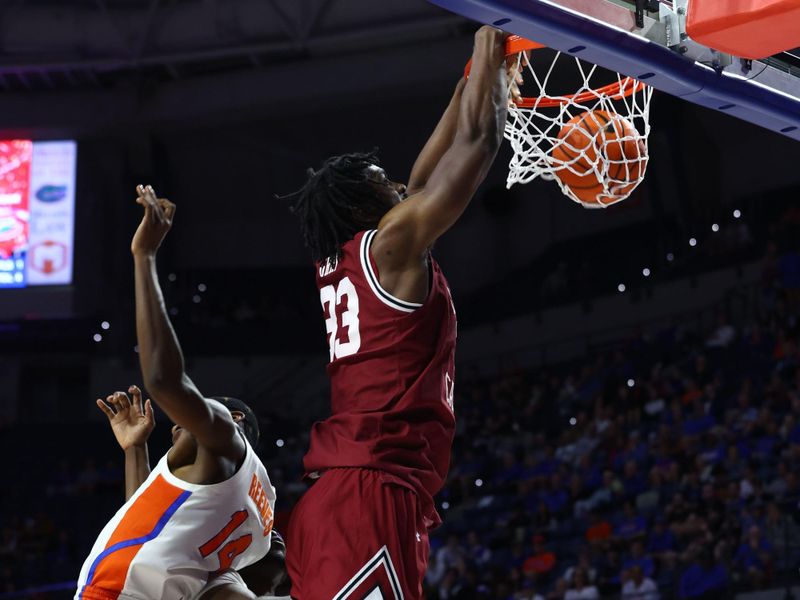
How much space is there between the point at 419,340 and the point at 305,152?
15.0m

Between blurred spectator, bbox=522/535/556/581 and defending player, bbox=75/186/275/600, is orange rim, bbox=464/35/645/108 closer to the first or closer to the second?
defending player, bbox=75/186/275/600

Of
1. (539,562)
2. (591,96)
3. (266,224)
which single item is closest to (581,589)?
(539,562)

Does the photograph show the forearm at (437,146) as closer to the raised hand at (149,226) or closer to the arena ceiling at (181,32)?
the raised hand at (149,226)

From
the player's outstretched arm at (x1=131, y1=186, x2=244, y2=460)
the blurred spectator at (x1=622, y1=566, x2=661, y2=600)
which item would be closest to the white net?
the player's outstretched arm at (x1=131, y1=186, x2=244, y2=460)

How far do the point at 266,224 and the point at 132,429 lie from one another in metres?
14.7

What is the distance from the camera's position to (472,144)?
2729mm

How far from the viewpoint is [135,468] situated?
3.70 m

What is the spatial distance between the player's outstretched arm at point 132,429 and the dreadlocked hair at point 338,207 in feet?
3.34

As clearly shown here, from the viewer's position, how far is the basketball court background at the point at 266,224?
14461 millimetres

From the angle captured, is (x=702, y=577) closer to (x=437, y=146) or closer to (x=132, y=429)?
(x=132, y=429)

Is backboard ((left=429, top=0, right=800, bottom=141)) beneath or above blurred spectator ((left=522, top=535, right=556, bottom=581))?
above

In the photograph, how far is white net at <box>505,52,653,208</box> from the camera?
3744 mm

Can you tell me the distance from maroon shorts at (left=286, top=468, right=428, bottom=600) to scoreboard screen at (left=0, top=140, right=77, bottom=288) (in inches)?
539

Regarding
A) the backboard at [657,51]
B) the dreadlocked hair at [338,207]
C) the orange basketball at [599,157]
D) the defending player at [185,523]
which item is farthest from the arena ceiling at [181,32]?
the defending player at [185,523]
